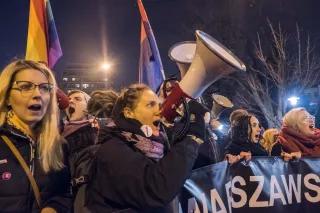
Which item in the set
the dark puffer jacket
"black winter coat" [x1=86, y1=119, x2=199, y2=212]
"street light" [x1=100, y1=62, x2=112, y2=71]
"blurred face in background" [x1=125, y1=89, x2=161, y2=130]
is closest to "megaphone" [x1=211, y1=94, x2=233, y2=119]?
"blurred face in background" [x1=125, y1=89, x2=161, y2=130]

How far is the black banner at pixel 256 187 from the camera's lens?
4156 millimetres

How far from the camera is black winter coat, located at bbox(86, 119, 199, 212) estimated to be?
2438 millimetres

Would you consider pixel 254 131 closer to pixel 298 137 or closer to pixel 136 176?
pixel 298 137

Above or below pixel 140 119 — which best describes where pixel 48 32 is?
above

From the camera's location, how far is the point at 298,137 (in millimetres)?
5250

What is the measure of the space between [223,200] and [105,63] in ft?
80.7

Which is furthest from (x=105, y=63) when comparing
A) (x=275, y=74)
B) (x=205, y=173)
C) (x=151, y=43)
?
(x=205, y=173)

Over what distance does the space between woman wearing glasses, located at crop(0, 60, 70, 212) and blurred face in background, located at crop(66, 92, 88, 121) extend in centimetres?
181

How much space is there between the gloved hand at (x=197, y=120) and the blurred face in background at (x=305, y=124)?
2.99 meters

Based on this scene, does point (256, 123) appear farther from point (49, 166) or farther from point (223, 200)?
point (49, 166)

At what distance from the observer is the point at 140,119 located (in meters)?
2.91

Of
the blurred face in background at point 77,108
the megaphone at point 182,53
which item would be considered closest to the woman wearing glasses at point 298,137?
the megaphone at point 182,53

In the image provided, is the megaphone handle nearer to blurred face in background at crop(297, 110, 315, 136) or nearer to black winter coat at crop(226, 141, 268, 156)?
black winter coat at crop(226, 141, 268, 156)

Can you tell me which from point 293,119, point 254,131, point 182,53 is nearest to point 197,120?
point 182,53
